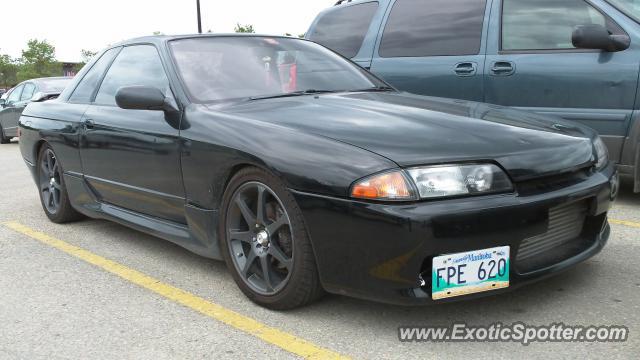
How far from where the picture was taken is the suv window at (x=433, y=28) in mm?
5465

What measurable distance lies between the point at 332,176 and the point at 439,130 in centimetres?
53

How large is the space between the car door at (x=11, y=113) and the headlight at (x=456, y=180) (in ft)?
45.8

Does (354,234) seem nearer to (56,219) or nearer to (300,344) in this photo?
(300,344)

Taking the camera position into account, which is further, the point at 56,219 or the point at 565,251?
the point at 56,219

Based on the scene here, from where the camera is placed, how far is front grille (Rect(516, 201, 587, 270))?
2.65 m

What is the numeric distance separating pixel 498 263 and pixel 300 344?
2.85 feet

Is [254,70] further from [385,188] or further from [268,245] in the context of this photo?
[385,188]

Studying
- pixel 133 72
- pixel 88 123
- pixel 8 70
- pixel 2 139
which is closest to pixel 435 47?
pixel 133 72

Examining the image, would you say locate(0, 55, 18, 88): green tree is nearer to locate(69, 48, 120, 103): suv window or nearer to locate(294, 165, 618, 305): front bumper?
locate(69, 48, 120, 103): suv window

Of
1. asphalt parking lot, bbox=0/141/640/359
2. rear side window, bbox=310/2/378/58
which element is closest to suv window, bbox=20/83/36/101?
rear side window, bbox=310/2/378/58

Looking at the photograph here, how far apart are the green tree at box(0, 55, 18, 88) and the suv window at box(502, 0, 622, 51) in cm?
8136

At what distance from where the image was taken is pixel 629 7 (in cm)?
484

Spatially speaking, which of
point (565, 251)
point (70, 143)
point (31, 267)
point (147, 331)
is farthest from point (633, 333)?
point (70, 143)

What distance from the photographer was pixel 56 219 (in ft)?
16.6
